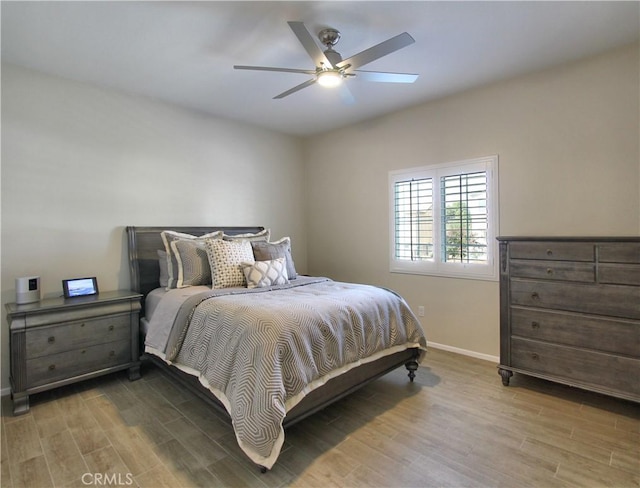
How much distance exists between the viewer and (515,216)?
3.10 metres

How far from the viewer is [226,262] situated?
3039 mm

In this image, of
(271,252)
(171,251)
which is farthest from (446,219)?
(171,251)

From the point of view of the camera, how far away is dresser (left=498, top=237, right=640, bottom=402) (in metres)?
2.26

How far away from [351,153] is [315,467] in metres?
3.57

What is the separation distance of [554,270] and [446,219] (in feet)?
3.91

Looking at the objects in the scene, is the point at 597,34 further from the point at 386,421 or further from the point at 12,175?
the point at 12,175

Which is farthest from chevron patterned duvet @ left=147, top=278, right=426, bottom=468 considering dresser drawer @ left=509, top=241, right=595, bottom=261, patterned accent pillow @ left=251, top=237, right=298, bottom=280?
dresser drawer @ left=509, top=241, right=595, bottom=261

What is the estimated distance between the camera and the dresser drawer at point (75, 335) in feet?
8.09

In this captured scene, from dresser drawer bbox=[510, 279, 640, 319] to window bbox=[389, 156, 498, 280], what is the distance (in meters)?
0.58

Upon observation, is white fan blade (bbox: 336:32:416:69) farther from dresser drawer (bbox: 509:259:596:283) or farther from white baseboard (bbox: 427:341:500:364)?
white baseboard (bbox: 427:341:500:364)

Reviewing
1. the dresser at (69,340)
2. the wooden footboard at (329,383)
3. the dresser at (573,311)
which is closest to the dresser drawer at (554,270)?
the dresser at (573,311)

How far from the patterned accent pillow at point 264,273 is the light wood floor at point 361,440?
3.43 feet

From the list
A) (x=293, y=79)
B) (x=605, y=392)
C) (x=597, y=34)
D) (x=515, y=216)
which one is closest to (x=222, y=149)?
(x=293, y=79)

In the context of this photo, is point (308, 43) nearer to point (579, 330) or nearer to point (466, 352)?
point (579, 330)
